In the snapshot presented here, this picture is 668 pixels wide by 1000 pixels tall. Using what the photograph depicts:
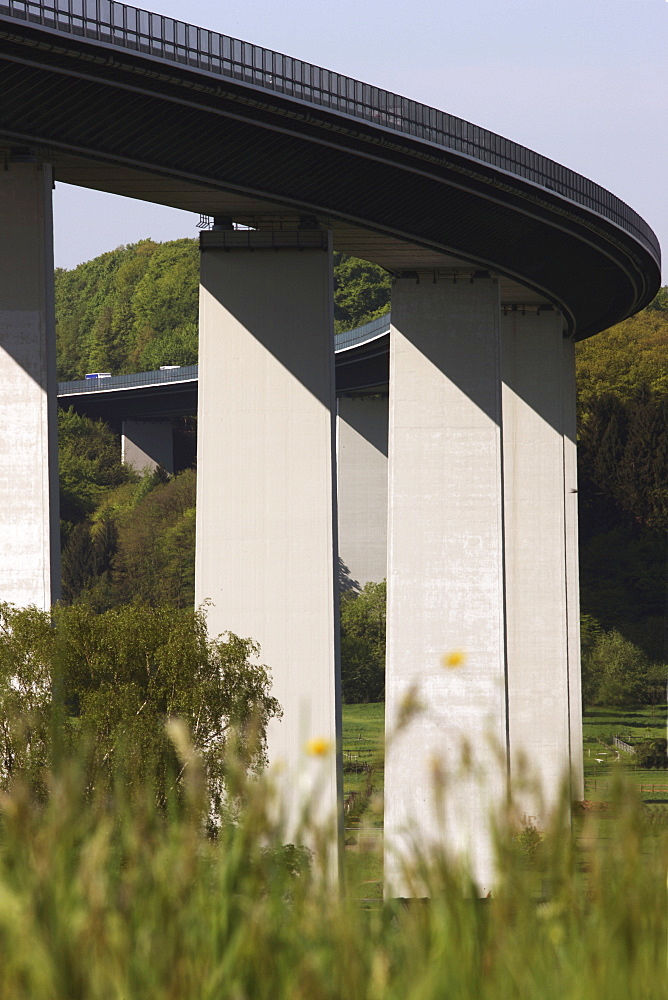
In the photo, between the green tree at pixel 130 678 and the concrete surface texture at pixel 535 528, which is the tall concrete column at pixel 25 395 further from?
the concrete surface texture at pixel 535 528

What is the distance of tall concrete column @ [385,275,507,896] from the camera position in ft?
126

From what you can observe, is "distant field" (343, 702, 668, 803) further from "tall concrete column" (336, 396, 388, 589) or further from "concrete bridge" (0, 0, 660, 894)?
"tall concrete column" (336, 396, 388, 589)

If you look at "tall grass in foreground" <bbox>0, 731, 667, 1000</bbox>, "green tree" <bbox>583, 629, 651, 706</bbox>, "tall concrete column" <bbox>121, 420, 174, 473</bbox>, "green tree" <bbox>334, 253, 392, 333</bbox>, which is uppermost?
"green tree" <bbox>334, 253, 392, 333</bbox>

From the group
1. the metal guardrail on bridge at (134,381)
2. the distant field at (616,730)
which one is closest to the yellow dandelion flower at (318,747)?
the distant field at (616,730)

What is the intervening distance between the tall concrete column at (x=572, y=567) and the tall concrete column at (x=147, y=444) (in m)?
48.3

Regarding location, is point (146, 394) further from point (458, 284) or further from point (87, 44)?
point (87, 44)

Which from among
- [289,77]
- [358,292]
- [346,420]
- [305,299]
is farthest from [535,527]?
[358,292]

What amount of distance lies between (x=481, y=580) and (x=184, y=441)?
68090 millimetres

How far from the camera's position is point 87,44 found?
24.7 m

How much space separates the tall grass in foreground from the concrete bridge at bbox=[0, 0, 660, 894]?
12787mm

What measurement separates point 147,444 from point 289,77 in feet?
241

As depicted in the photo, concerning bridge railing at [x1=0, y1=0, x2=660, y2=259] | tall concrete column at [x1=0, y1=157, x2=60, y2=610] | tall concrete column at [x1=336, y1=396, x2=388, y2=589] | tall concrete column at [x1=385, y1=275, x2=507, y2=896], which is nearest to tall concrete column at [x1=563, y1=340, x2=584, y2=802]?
tall concrete column at [x1=385, y1=275, x2=507, y2=896]

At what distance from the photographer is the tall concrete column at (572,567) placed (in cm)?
5322

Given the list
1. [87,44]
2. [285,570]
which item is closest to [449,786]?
[87,44]
